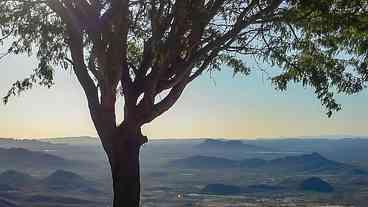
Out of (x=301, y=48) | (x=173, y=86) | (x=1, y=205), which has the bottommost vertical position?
(x=1, y=205)

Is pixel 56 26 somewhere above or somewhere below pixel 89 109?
above

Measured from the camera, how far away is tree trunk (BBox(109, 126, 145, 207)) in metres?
11.7

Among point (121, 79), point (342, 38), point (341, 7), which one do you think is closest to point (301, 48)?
point (342, 38)

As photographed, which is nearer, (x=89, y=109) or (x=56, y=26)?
(x=89, y=109)

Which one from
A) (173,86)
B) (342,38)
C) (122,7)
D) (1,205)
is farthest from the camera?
(1,205)

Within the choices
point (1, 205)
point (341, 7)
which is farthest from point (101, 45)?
point (1, 205)

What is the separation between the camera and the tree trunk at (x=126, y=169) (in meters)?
11.7

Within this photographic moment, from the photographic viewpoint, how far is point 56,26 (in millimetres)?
12906

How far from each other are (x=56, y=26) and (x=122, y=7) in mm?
1991

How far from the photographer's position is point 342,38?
13977 millimetres

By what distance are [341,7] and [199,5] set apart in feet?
9.14

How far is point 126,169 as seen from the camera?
11.8m

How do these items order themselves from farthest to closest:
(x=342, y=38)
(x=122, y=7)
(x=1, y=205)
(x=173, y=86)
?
(x=1, y=205) < (x=342, y=38) < (x=173, y=86) < (x=122, y=7)

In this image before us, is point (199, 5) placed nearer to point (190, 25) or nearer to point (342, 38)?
point (190, 25)
